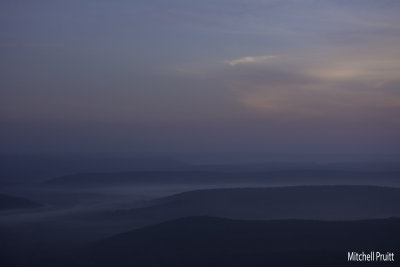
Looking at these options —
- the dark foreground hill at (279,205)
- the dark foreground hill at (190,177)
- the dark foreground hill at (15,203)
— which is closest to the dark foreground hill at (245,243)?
the dark foreground hill at (279,205)

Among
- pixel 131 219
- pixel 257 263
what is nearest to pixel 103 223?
pixel 131 219

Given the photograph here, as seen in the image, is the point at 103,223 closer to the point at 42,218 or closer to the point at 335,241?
the point at 42,218

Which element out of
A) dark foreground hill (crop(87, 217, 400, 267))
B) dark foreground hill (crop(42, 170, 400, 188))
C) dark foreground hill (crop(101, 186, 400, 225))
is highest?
dark foreground hill (crop(42, 170, 400, 188))

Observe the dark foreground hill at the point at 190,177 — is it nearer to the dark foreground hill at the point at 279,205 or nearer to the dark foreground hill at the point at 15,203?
the dark foreground hill at the point at 15,203

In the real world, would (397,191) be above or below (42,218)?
above

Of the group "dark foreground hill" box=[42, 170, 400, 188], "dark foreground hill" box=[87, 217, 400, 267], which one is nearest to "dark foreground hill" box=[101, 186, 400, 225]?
"dark foreground hill" box=[87, 217, 400, 267]

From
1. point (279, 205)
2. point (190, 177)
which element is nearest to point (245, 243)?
point (279, 205)

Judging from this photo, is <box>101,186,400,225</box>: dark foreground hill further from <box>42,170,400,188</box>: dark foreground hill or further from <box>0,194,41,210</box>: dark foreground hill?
<box>42,170,400,188</box>: dark foreground hill
